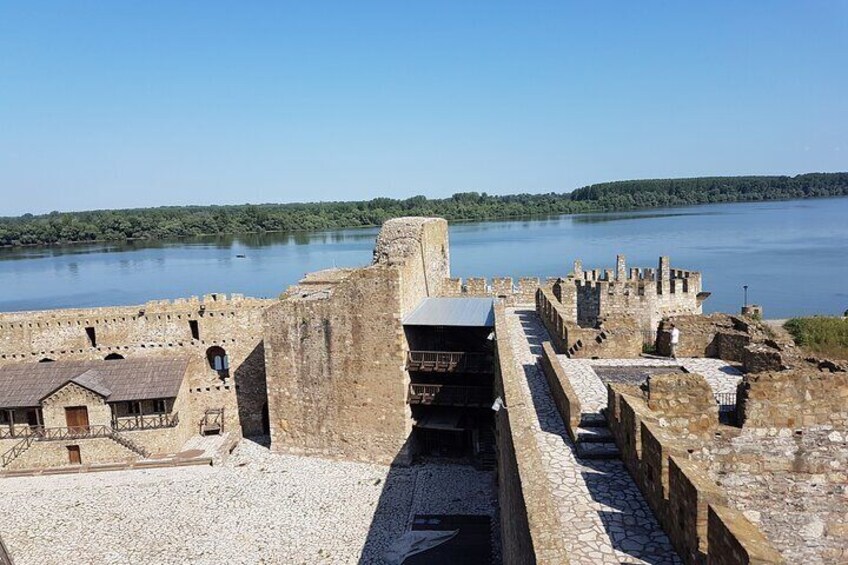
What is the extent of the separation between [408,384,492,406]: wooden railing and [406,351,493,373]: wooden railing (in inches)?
23.9

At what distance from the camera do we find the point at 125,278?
61.2 meters

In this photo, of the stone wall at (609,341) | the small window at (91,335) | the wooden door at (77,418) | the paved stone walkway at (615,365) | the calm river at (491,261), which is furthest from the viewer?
the calm river at (491,261)

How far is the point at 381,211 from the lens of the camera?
387 feet

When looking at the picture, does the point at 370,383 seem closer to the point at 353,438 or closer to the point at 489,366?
the point at 353,438

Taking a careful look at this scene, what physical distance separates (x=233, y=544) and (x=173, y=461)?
217 inches

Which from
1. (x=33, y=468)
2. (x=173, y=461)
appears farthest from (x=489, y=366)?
(x=33, y=468)

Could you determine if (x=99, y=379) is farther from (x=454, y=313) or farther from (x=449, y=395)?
(x=454, y=313)

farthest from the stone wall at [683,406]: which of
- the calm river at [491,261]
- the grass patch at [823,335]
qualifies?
the calm river at [491,261]

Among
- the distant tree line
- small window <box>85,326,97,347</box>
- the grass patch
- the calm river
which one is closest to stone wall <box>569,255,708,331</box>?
the grass patch

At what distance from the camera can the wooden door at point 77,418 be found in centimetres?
1919

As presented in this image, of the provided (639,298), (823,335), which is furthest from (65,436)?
(823,335)

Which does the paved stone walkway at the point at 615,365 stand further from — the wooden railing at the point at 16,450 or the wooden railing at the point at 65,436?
the wooden railing at the point at 16,450

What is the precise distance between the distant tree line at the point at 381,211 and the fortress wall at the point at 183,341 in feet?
260

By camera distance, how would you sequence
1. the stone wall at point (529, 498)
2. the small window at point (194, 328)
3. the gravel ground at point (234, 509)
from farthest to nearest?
the small window at point (194, 328)
the gravel ground at point (234, 509)
the stone wall at point (529, 498)
